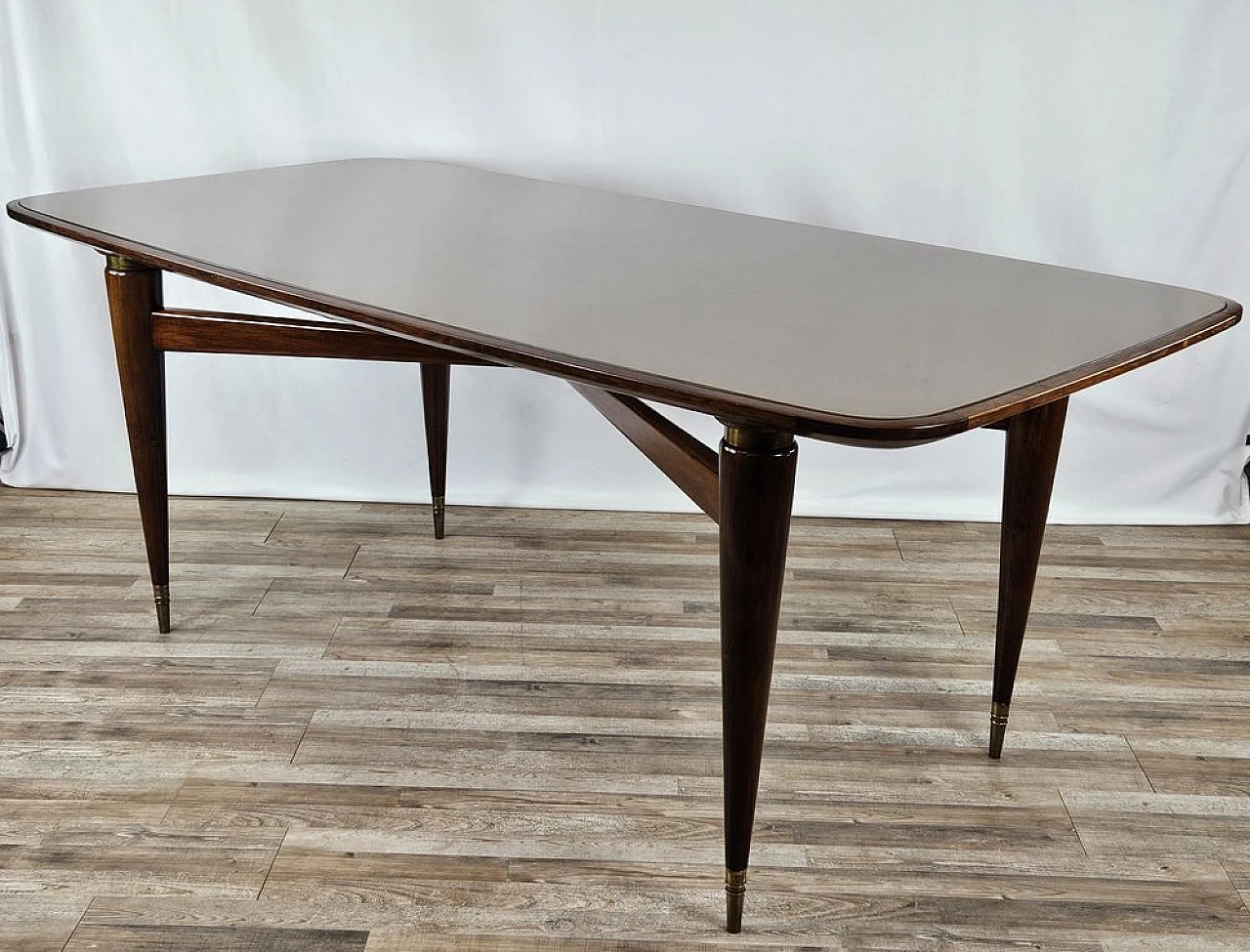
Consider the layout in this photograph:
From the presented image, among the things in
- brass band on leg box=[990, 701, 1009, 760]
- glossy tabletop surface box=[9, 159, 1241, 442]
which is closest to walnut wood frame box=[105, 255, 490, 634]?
glossy tabletop surface box=[9, 159, 1241, 442]

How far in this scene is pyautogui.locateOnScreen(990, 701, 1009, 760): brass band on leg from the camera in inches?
77.6

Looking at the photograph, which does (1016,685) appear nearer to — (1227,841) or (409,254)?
(1227,841)

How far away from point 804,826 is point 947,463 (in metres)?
1.30

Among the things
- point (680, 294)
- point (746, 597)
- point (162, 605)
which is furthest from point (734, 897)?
point (162, 605)

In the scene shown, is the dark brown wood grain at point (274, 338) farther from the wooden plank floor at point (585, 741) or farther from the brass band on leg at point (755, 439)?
the brass band on leg at point (755, 439)

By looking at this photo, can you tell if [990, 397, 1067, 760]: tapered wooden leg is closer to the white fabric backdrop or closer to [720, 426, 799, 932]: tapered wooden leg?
[720, 426, 799, 932]: tapered wooden leg

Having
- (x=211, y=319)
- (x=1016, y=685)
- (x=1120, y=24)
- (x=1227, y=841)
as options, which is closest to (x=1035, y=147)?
(x=1120, y=24)

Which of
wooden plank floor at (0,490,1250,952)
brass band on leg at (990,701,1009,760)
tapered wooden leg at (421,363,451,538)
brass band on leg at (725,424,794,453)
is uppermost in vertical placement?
brass band on leg at (725,424,794,453)

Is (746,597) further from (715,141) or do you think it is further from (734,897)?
(715,141)

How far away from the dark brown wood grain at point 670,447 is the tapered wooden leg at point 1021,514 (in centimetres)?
46

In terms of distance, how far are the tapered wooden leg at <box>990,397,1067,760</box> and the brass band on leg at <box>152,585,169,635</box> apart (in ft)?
4.82

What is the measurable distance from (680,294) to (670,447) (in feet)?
0.66

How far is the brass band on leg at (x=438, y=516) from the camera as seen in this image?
8.90 feet

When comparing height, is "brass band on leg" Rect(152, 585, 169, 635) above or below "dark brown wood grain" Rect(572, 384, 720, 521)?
below
